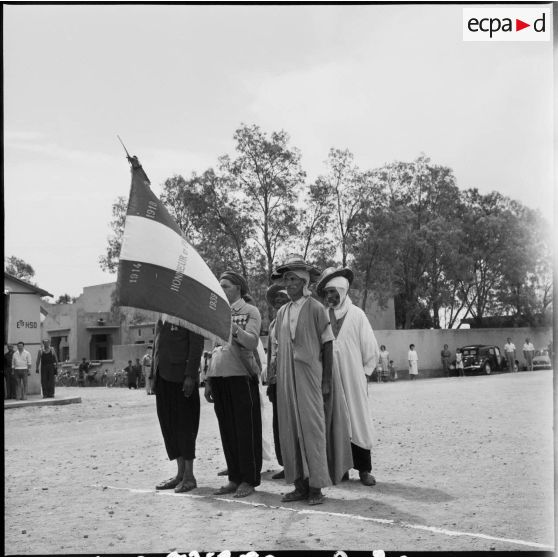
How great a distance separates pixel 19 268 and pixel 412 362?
2117 centimetres

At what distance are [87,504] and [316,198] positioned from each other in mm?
3479

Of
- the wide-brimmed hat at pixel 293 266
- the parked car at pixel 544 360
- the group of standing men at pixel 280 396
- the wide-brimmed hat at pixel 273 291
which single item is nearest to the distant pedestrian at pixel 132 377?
the parked car at pixel 544 360

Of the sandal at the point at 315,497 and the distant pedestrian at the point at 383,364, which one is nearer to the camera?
the sandal at the point at 315,497

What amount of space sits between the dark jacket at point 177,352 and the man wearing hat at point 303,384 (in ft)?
2.10

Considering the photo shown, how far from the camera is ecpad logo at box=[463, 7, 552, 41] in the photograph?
15.5ft

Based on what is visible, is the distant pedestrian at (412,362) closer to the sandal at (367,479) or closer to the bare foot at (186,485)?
the sandal at (367,479)

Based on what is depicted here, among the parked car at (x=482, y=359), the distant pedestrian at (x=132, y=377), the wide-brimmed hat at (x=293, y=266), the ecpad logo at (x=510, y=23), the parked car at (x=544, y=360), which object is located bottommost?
the distant pedestrian at (x=132, y=377)

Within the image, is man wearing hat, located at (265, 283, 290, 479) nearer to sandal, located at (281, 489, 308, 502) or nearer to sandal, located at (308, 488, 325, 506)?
sandal, located at (281, 489, 308, 502)

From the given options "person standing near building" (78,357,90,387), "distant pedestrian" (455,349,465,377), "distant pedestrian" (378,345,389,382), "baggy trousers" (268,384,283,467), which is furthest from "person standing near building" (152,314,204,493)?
"person standing near building" (78,357,90,387)

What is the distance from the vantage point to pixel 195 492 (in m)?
5.79

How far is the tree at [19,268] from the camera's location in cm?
506

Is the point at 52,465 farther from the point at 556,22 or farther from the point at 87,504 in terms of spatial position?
the point at 556,22

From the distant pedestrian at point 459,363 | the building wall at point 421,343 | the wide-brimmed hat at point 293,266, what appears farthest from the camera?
the building wall at point 421,343

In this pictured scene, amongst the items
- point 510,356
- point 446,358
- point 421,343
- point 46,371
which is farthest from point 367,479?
point 421,343
